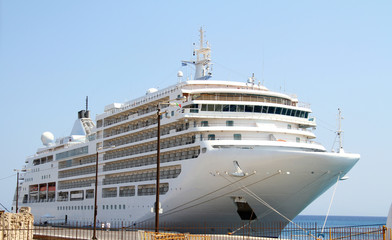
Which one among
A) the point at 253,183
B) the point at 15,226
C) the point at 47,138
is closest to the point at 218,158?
the point at 253,183

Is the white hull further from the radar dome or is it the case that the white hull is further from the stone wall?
the radar dome

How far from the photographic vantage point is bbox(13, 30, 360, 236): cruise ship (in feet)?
119

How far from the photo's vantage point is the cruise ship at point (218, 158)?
36.4m

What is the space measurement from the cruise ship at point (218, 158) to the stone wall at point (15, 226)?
6392 mm

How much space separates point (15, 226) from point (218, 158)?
45.5 ft

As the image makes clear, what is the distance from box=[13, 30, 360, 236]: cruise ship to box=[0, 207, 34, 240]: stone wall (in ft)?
21.0

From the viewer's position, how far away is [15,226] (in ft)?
91.3

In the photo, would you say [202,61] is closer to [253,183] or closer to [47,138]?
[253,183]

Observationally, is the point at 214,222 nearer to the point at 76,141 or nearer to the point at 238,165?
the point at 238,165

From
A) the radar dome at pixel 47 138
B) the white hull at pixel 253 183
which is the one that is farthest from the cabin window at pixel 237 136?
the radar dome at pixel 47 138

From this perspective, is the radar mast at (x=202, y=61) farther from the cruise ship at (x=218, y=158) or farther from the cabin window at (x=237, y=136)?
the cabin window at (x=237, y=136)

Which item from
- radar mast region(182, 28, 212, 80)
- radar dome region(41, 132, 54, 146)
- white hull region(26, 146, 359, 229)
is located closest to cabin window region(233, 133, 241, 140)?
white hull region(26, 146, 359, 229)

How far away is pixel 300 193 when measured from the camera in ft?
125

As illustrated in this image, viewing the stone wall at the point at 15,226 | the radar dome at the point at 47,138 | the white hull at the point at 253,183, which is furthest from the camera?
the radar dome at the point at 47,138
